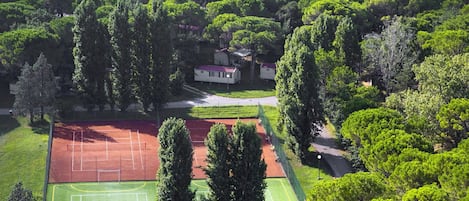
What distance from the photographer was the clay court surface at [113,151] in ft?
182

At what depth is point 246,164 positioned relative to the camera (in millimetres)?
41500

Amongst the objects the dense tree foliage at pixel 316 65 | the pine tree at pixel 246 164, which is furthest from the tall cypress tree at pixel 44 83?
the pine tree at pixel 246 164

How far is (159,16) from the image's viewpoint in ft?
214

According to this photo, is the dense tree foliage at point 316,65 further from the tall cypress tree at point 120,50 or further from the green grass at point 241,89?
the green grass at point 241,89

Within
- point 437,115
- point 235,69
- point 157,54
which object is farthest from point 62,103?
point 437,115

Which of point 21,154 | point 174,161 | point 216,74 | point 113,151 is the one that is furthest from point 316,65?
point 21,154

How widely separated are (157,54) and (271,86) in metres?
19.7

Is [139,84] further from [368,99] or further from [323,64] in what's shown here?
[368,99]

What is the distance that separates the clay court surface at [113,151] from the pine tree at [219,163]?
32.6 ft

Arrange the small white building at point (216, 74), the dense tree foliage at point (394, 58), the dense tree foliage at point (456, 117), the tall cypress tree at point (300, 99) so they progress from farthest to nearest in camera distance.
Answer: the small white building at point (216, 74), the dense tree foliage at point (394, 58), the tall cypress tree at point (300, 99), the dense tree foliage at point (456, 117)

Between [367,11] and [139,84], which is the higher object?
[367,11]

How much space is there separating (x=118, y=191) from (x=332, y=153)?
841 inches

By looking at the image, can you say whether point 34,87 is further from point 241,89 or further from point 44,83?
point 241,89

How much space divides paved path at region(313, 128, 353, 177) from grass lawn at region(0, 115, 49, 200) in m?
26.2
